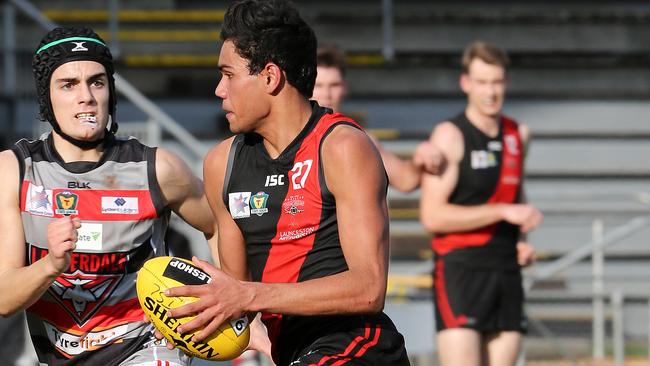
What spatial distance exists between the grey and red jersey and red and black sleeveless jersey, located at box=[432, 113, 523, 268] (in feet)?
9.46

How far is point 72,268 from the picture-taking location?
183 inches

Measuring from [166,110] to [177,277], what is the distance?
8.41m

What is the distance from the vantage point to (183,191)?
15.8 ft

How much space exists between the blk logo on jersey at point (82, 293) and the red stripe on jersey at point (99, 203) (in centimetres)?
25

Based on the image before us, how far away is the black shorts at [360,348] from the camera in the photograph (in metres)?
4.07

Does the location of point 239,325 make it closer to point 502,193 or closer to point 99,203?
point 99,203

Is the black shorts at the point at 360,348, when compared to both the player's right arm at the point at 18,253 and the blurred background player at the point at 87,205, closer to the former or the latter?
A: the blurred background player at the point at 87,205

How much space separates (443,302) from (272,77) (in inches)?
132

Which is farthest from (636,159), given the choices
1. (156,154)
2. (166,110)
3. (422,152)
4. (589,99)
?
(156,154)

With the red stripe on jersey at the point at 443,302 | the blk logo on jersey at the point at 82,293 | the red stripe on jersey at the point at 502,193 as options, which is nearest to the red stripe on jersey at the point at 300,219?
the blk logo on jersey at the point at 82,293

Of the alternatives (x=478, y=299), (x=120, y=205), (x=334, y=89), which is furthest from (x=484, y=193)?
(x=120, y=205)

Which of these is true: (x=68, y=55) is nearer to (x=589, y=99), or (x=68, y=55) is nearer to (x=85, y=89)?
(x=85, y=89)

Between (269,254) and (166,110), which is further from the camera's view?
(166,110)

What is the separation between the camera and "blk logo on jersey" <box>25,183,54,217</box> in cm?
461
